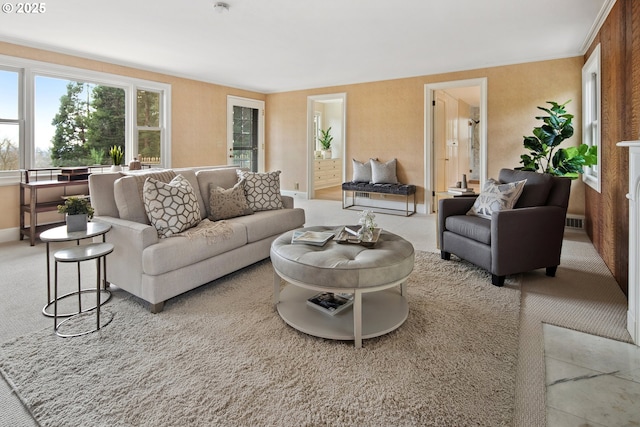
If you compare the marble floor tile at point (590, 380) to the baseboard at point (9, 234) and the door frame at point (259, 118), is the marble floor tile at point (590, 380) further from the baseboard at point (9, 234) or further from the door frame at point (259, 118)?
the door frame at point (259, 118)

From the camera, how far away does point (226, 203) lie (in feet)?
11.3

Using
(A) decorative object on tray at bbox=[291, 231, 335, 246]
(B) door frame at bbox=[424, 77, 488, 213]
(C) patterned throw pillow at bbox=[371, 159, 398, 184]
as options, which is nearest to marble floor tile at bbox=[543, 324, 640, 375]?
(A) decorative object on tray at bbox=[291, 231, 335, 246]

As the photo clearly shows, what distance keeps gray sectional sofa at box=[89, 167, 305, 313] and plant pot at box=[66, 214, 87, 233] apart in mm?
235

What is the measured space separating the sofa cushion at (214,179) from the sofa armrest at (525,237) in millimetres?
2523

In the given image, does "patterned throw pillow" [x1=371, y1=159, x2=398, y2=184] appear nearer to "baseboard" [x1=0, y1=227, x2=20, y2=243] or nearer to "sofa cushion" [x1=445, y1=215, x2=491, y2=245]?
"sofa cushion" [x1=445, y1=215, x2=491, y2=245]

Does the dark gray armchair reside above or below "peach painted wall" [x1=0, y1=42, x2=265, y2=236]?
below

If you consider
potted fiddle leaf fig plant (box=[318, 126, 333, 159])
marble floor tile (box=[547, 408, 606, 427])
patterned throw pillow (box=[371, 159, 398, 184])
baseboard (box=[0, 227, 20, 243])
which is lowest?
marble floor tile (box=[547, 408, 606, 427])

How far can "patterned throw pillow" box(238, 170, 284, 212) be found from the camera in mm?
3777

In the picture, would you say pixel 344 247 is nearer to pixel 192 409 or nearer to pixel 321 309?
pixel 321 309

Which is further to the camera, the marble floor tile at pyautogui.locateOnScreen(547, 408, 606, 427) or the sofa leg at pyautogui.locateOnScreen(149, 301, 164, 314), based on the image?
the sofa leg at pyautogui.locateOnScreen(149, 301, 164, 314)

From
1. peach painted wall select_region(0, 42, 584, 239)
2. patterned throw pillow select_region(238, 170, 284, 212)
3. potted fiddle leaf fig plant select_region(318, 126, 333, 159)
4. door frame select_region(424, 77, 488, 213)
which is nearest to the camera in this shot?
patterned throw pillow select_region(238, 170, 284, 212)

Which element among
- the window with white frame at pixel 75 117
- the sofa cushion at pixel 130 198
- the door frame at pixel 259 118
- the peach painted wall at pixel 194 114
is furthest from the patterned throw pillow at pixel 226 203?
the door frame at pixel 259 118

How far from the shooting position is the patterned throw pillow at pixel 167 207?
8.98ft

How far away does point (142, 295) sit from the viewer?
2.48 m
